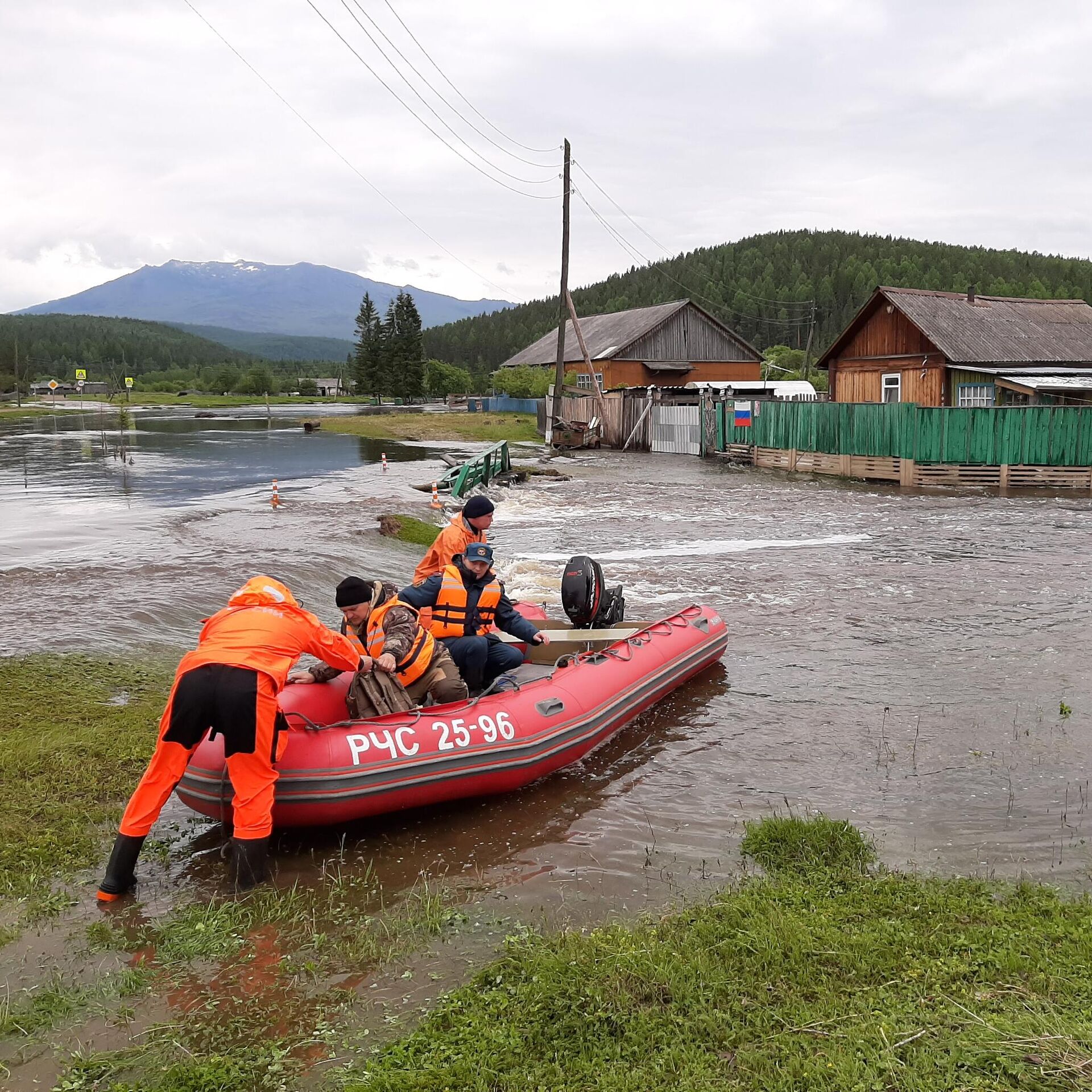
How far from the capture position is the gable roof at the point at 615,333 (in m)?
51.3

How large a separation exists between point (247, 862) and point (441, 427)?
1706 inches

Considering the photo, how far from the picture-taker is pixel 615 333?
180 ft

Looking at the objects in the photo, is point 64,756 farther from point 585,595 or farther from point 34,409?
point 34,409

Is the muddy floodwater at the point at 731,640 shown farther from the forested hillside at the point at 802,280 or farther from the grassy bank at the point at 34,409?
the forested hillside at the point at 802,280

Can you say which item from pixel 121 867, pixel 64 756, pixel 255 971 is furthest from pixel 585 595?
pixel 255 971

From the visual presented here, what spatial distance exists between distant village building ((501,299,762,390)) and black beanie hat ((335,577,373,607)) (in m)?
43.3

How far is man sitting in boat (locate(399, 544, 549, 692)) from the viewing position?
7828 mm

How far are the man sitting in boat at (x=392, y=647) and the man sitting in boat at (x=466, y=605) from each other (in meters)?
0.34

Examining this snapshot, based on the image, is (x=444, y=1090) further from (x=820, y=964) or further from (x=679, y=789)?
(x=679, y=789)

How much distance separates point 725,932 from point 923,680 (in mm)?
5659

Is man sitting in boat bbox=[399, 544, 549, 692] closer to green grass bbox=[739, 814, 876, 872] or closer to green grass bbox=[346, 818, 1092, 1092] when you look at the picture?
green grass bbox=[739, 814, 876, 872]

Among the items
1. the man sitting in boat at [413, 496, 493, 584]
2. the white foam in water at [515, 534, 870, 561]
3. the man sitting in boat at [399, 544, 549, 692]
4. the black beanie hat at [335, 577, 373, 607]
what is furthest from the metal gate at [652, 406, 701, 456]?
the black beanie hat at [335, 577, 373, 607]

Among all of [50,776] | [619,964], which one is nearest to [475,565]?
[50,776]

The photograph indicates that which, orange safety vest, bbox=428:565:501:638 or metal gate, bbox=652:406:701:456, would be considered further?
metal gate, bbox=652:406:701:456
